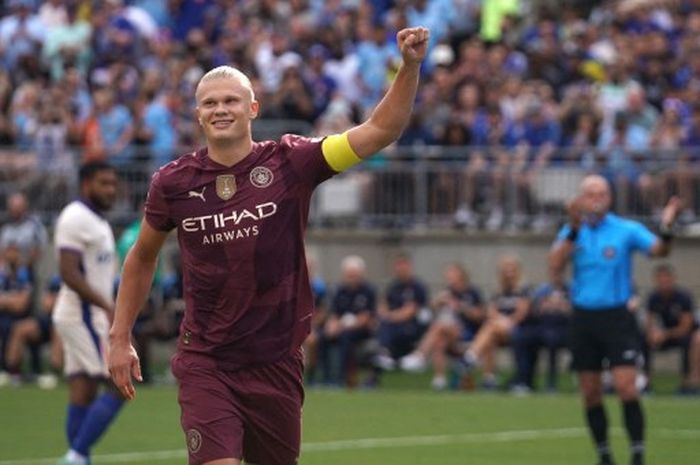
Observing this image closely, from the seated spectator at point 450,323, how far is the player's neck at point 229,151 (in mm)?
14477

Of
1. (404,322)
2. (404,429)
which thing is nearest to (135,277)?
(404,429)

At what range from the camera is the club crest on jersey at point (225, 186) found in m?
9.05

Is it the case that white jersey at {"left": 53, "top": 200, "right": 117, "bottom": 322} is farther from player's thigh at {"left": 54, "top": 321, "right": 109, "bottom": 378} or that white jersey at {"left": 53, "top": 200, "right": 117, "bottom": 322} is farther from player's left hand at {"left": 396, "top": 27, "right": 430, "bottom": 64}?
player's left hand at {"left": 396, "top": 27, "right": 430, "bottom": 64}

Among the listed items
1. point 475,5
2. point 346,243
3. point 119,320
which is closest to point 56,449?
point 119,320

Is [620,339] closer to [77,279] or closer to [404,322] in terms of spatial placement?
[77,279]

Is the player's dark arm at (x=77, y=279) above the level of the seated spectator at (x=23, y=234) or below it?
above

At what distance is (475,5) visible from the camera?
28.9m

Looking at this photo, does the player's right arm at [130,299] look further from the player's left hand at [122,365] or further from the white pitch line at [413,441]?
the white pitch line at [413,441]

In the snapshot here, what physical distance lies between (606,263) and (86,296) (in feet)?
14.8

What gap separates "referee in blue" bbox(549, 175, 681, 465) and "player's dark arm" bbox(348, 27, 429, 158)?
6846 mm

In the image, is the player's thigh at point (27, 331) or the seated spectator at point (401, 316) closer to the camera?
the seated spectator at point (401, 316)

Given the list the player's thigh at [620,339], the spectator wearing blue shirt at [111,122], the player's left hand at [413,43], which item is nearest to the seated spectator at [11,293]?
the spectator wearing blue shirt at [111,122]

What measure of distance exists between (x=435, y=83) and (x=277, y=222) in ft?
56.4

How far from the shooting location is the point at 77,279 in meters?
14.2
